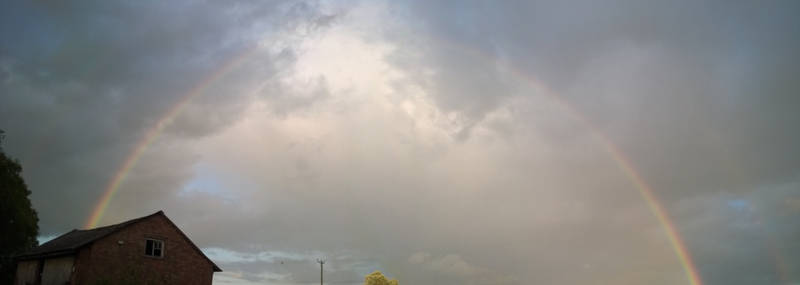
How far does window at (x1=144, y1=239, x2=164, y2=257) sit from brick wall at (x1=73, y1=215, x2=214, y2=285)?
29 centimetres

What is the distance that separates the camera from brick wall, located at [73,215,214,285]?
39.3 metres

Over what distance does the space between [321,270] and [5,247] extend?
42135 mm

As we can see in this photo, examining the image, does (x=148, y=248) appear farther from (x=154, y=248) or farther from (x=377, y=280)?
(x=377, y=280)

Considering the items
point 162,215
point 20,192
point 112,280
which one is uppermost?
point 20,192

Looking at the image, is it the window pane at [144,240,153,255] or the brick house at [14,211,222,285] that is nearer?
the brick house at [14,211,222,285]

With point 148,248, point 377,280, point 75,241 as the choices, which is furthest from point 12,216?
point 377,280

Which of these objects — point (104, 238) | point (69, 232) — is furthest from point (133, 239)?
point (69, 232)

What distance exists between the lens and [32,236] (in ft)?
189

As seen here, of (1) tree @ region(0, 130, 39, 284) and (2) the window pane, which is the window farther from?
(1) tree @ region(0, 130, 39, 284)

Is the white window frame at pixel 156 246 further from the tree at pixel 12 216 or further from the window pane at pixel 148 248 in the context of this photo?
the tree at pixel 12 216

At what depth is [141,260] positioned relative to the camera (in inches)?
1672

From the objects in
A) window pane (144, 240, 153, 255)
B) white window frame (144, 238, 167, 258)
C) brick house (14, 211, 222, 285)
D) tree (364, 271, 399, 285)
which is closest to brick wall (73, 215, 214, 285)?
brick house (14, 211, 222, 285)

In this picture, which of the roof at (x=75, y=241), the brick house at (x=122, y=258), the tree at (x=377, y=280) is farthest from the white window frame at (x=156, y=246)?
the tree at (x=377, y=280)

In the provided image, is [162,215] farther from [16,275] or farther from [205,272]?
[16,275]
